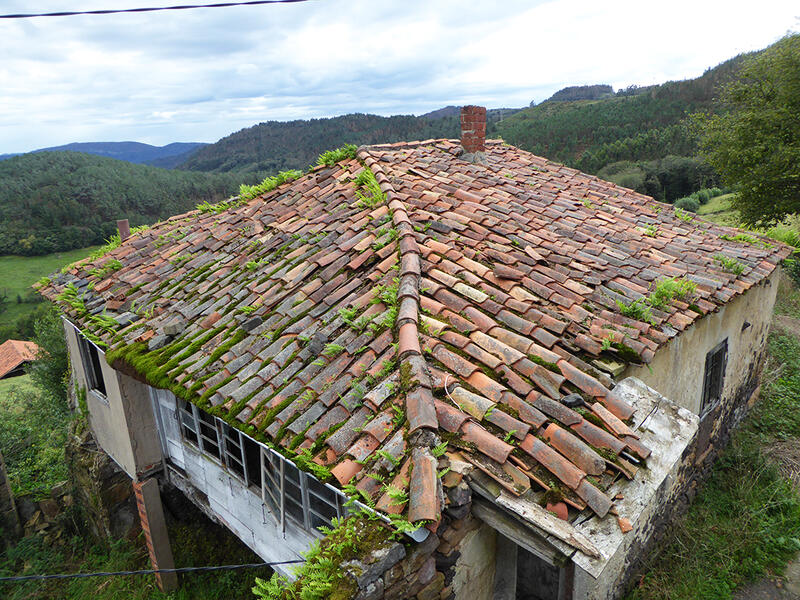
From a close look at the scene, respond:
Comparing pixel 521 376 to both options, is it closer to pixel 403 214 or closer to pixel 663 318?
pixel 663 318

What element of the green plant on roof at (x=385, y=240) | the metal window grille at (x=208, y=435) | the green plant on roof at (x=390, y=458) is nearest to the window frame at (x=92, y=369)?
the metal window grille at (x=208, y=435)

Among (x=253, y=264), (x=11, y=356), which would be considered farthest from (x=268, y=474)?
(x=11, y=356)

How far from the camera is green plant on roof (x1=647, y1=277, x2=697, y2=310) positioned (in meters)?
5.49

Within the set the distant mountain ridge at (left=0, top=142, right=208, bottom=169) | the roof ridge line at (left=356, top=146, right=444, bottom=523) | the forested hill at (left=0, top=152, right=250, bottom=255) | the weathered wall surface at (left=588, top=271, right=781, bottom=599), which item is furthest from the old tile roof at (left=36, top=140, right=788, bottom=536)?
the distant mountain ridge at (left=0, top=142, right=208, bottom=169)

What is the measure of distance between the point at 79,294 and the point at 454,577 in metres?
7.53

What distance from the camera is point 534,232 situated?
684cm

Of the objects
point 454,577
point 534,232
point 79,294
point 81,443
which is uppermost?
point 534,232

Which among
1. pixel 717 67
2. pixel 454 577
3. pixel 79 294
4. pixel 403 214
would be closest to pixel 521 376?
pixel 454 577

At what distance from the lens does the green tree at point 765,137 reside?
17.2 metres

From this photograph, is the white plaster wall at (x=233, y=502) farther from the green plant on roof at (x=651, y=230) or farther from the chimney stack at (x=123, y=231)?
the green plant on roof at (x=651, y=230)

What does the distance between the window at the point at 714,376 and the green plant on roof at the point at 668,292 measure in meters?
2.65

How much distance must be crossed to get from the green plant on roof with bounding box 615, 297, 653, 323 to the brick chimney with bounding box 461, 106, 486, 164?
17.7 ft

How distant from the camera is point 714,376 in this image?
8.27 meters

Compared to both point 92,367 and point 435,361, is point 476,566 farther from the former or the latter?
point 92,367
